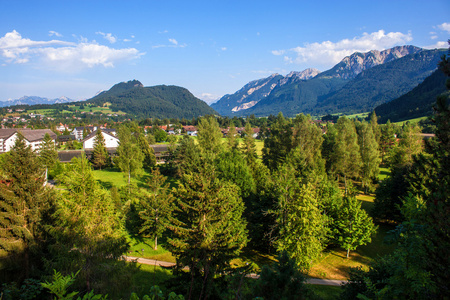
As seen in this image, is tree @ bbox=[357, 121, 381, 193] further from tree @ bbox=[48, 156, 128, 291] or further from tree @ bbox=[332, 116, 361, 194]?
tree @ bbox=[48, 156, 128, 291]

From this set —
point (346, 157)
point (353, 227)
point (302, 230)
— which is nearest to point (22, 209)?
point (302, 230)

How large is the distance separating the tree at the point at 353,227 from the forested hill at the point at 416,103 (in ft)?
427

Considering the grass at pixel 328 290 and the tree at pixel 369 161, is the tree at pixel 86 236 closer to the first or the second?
the grass at pixel 328 290

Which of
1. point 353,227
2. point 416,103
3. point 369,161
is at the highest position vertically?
point 416,103

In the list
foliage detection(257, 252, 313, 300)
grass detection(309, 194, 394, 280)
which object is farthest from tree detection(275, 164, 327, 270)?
foliage detection(257, 252, 313, 300)

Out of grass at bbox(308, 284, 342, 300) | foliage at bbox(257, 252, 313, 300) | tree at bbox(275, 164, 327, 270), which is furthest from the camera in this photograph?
tree at bbox(275, 164, 327, 270)

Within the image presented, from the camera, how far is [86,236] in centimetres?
1303

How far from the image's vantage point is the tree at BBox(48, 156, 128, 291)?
440 inches

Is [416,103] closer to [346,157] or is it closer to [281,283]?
[346,157]

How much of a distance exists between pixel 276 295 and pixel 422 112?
153210 mm

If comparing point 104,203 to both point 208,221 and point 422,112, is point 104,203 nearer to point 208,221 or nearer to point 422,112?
point 208,221

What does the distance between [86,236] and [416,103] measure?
178008 millimetres

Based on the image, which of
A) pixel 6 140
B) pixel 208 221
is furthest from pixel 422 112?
pixel 6 140

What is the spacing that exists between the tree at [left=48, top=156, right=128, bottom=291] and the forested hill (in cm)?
14948
